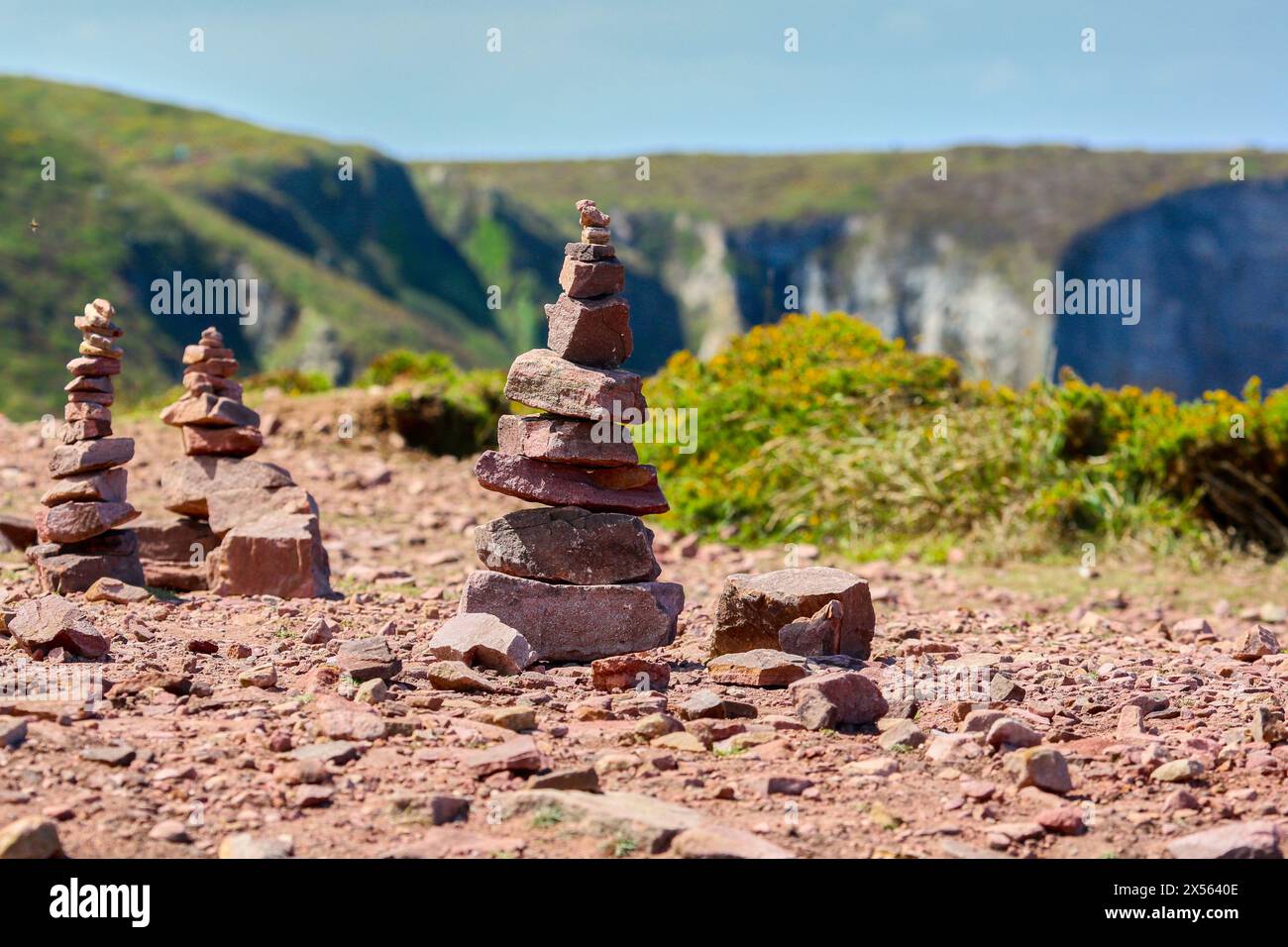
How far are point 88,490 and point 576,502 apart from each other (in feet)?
9.20

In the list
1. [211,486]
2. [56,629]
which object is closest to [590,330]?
[56,629]

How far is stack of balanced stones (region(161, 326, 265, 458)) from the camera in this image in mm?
8297

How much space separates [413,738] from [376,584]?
3.77 meters

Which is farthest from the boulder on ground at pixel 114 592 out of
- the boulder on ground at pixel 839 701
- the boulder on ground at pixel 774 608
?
the boulder on ground at pixel 839 701

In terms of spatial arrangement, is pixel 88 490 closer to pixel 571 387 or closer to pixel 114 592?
pixel 114 592

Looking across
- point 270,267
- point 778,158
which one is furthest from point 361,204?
point 778,158

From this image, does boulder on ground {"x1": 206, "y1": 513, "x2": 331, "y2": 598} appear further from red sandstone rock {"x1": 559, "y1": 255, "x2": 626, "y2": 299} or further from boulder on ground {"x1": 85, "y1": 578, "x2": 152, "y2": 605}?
red sandstone rock {"x1": 559, "y1": 255, "x2": 626, "y2": 299}

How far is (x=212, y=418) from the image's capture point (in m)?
8.23

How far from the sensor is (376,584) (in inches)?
345

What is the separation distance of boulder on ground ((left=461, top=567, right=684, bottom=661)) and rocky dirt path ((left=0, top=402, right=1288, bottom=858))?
0.19m

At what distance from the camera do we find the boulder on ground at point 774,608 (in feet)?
21.8

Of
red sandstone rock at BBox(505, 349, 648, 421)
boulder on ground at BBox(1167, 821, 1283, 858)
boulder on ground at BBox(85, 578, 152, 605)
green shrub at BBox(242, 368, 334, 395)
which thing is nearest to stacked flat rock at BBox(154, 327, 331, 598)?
boulder on ground at BBox(85, 578, 152, 605)

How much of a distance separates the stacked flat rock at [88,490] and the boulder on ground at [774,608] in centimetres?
339

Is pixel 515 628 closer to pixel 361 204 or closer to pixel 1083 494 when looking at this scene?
pixel 1083 494
